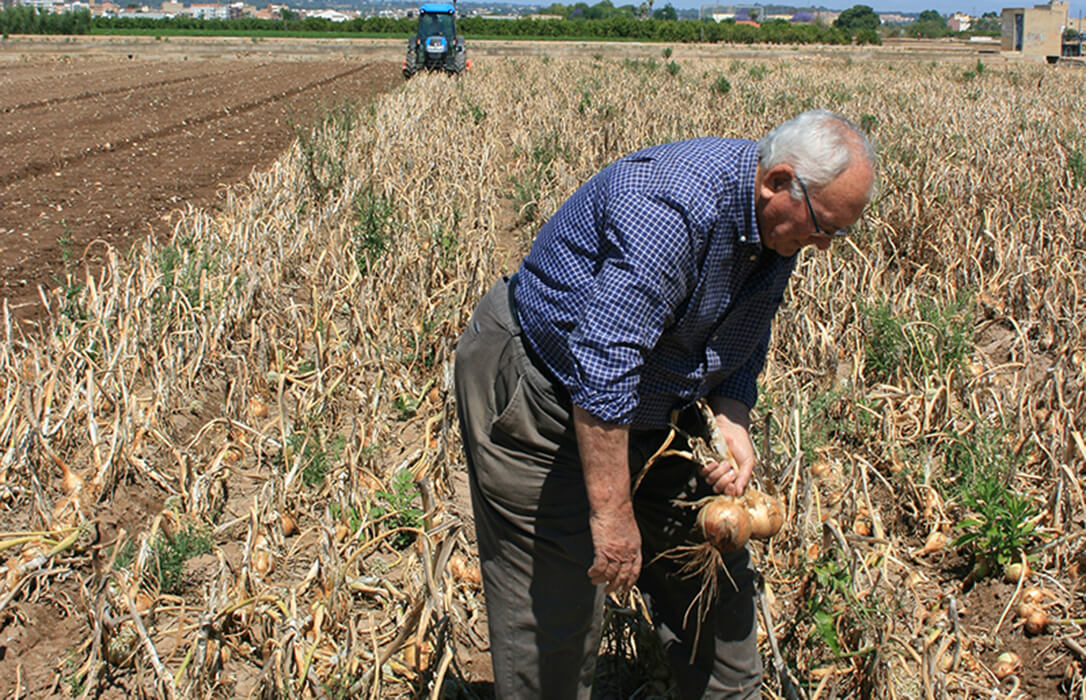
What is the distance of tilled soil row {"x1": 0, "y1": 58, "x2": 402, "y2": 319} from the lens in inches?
266

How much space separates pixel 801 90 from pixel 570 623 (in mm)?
13252

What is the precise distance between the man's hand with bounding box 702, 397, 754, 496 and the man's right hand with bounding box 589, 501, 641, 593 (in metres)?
0.23

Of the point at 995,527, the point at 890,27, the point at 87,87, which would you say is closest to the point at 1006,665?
the point at 995,527

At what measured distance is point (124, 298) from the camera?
4.56m

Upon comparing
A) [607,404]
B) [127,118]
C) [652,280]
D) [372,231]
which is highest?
[127,118]

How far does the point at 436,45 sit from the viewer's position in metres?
21.1

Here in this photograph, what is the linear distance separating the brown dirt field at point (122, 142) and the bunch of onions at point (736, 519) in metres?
4.14

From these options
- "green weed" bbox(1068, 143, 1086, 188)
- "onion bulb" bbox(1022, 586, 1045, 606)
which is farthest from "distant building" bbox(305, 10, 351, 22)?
"onion bulb" bbox(1022, 586, 1045, 606)

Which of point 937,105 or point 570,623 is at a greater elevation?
point 937,105

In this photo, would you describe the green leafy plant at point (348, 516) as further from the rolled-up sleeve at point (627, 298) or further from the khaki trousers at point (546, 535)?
the rolled-up sleeve at point (627, 298)

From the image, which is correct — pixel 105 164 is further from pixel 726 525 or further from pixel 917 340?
pixel 726 525

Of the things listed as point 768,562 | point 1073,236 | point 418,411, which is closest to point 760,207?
point 768,562

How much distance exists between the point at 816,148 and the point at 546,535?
972mm

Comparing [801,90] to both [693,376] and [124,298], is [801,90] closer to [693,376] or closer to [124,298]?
[124,298]
